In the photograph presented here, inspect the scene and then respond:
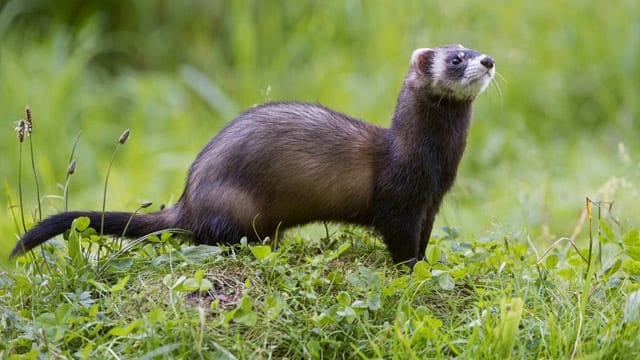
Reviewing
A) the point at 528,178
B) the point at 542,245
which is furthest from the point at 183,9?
the point at 542,245

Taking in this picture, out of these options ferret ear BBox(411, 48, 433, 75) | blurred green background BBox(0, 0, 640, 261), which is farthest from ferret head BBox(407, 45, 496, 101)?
blurred green background BBox(0, 0, 640, 261)

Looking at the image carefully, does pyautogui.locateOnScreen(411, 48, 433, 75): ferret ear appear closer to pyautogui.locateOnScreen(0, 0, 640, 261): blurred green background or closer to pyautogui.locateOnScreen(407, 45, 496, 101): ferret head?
pyautogui.locateOnScreen(407, 45, 496, 101): ferret head

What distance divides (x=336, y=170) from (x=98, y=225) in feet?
3.21

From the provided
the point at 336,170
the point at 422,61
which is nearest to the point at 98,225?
the point at 336,170

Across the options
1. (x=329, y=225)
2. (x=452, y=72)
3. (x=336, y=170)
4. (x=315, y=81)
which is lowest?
(x=329, y=225)

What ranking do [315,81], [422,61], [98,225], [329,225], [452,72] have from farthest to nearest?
[315,81] < [329,225] < [422,61] < [452,72] < [98,225]

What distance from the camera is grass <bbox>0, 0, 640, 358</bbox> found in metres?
2.98

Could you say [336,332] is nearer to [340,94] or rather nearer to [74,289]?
[74,289]

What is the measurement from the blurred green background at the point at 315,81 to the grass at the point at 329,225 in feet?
0.06

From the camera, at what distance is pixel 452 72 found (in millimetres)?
3799

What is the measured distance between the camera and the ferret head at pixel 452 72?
3740mm

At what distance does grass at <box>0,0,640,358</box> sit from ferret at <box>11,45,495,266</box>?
0.13m

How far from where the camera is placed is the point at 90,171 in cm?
695

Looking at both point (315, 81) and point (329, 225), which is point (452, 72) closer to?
point (329, 225)
